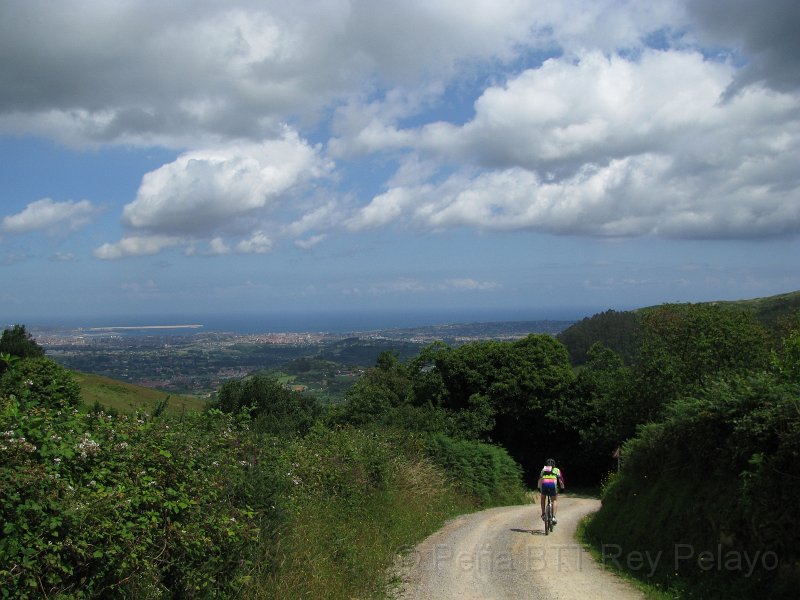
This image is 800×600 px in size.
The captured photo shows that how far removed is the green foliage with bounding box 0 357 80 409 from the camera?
658cm

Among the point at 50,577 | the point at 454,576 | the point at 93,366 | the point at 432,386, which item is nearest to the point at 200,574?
the point at 50,577

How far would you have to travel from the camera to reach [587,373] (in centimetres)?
3975

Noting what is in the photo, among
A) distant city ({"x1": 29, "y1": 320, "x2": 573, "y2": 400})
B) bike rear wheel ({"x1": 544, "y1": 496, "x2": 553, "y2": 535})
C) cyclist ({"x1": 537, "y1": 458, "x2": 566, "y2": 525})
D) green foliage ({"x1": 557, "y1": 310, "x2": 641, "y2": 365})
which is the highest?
green foliage ({"x1": 557, "y1": 310, "x2": 641, "y2": 365})

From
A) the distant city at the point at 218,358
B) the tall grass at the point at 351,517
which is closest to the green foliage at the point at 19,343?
the distant city at the point at 218,358

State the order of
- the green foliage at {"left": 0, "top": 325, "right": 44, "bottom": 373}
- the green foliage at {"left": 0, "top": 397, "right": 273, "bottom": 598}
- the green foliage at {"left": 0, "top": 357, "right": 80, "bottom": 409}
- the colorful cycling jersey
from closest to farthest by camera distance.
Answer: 1. the green foliage at {"left": 0, "top": 397, "right": 273, "bottom": 598}
2. the green foliage at {"left": 0, "top": 357, "right": 80, "bottom": 409}
3. the colorful cycling jersey
4. the green foliage at {"left": 0, "top": 325, "right": 44, "bottom": 373}

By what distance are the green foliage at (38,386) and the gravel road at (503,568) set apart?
211 inches

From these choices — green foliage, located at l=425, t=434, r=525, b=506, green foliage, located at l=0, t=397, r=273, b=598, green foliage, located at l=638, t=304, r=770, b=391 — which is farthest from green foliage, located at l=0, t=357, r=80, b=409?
green foliage, located at l=638, t=304, r=770, b=391

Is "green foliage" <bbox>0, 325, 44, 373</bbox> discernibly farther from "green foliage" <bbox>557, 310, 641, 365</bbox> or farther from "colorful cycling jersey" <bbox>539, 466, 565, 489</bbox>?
"green foliage" <bbox>557, 310, 641, 365</bbox>

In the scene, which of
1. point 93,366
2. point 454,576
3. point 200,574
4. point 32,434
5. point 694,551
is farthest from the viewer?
point 93,366

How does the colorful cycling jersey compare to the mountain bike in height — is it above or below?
above

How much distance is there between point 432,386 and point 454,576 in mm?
28776

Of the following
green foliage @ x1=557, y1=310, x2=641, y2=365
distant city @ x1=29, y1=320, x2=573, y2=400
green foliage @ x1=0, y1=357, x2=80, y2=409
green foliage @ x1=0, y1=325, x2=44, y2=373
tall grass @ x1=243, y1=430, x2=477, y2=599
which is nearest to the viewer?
green foliage @ x1=0, y1=357, x2=80, y2=409

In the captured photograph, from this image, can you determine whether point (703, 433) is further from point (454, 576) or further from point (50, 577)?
point (50, 577)

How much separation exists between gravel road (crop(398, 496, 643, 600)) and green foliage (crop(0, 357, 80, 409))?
17.6 ft
